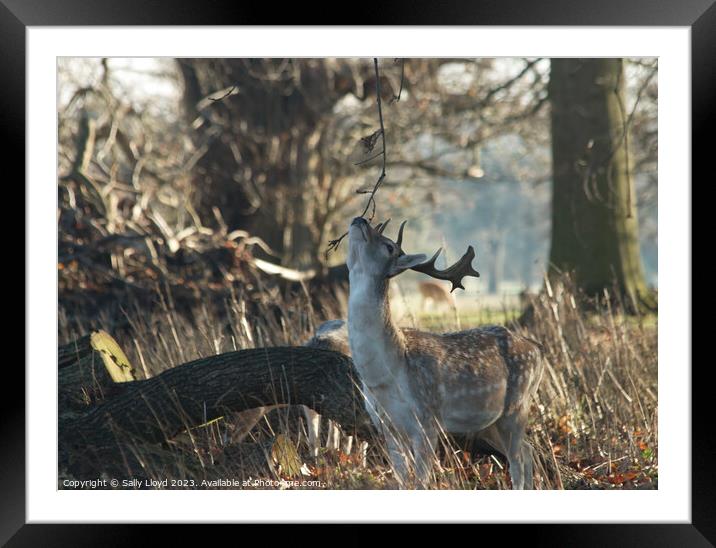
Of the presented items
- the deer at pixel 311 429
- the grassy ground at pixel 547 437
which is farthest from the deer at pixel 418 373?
the deer at pixel 311 429

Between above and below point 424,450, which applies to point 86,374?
above

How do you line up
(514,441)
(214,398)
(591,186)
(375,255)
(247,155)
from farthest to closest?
(247,155) → (591,186) → (214,398) → (514,441) → (375,255)

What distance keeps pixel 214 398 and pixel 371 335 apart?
1356mm

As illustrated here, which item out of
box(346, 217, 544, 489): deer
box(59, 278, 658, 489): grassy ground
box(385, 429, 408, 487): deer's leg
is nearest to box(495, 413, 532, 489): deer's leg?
box(346, 217, 544, 489): deer

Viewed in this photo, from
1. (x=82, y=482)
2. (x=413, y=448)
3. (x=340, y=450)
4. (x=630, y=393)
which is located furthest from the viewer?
(x=630, y=393)

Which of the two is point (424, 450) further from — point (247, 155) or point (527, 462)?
point (247, 155)

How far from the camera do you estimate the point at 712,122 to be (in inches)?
200

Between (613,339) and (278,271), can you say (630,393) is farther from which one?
(278,271)

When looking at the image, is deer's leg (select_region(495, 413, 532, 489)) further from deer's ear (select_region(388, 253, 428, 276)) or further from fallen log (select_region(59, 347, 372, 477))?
deer's ear (select_region(388, 253, 428, 276))

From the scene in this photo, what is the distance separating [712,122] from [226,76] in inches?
414

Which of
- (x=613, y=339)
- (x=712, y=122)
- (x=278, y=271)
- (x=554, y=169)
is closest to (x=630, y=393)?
(x=613, y=339)

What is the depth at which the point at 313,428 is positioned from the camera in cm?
649
